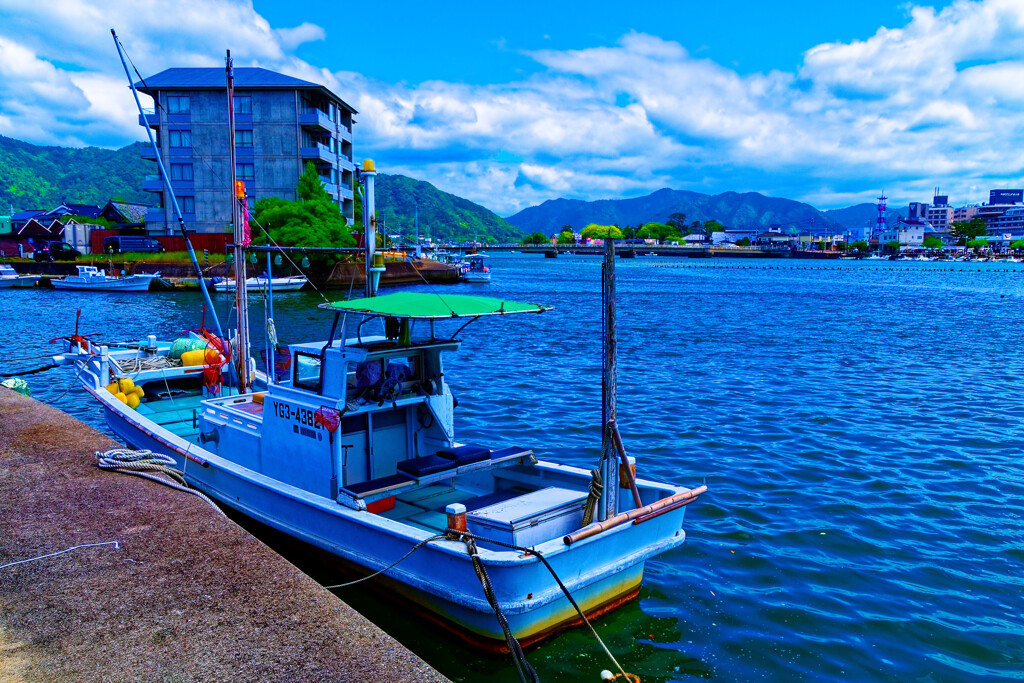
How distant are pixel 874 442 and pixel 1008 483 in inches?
112

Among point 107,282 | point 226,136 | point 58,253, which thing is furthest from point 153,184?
point 58,253

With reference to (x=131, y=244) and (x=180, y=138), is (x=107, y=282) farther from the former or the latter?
(x=131, y=244)

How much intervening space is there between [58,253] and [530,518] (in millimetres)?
86014

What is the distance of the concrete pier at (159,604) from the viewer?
15.5ft

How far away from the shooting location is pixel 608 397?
7832 millimetres

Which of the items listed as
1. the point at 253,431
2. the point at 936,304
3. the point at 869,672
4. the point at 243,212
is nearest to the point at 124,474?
the point at 253,431

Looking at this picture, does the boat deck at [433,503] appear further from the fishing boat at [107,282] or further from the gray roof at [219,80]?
the gray roof at [219,80]

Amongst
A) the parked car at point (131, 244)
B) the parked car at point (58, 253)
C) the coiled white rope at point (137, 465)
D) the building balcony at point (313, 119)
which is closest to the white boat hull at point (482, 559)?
the coiled white rope at point (137, 465)

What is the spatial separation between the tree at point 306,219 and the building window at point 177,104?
1307 cm

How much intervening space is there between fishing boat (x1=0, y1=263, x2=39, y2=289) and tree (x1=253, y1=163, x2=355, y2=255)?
21.6 metres

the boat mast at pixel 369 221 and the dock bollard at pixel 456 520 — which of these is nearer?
the dock bollard at pixel 456 520

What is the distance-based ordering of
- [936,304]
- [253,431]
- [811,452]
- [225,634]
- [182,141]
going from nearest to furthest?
[225,634] → [253,431] → [811,452] → [936,304] → [182,141]

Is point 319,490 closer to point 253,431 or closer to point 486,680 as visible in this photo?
point 253,431

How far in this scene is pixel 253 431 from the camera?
35.0 feet
